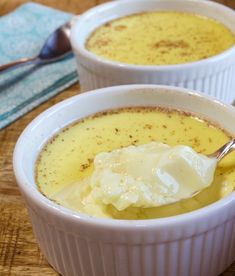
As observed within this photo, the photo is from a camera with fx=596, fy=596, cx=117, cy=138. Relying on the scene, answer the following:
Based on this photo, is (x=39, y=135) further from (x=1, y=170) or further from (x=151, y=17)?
(x=151, y=17)

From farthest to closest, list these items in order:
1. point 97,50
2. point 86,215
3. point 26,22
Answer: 1. point 26,22
2. point 97,50
3. point 86,215

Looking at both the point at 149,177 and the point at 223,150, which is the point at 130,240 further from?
the point at 223,150

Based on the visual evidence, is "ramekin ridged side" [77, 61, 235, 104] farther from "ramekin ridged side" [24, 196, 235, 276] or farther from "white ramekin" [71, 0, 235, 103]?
"ramekin ridged side" [24, 196, 235, 276]

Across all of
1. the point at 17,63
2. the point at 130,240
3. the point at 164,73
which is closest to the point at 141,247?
the point at 130,240

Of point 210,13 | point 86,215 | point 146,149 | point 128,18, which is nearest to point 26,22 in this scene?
point 128,18

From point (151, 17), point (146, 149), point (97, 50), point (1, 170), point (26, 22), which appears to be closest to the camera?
point (146, 149)

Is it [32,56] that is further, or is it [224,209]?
[32,56]

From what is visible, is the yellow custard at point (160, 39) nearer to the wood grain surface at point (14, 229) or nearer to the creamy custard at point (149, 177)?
the wood grain surface at point (14, 229)

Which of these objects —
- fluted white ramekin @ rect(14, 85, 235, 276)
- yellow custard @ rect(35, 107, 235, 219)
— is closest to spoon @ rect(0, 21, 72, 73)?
yellow custard @ rect(35, 107, 235, 219)
